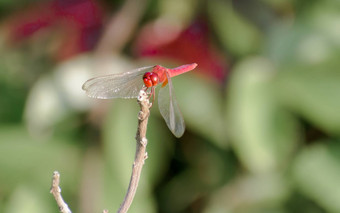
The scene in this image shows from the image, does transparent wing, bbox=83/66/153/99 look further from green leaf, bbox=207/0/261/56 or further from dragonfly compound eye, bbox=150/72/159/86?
green leaf, bbox=207/0/261/56

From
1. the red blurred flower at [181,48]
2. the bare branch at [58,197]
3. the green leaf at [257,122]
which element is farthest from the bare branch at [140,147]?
the red blurred flower at [181,48]

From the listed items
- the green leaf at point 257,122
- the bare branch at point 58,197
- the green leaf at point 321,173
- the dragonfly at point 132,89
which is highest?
the dragonfly at point 132,89

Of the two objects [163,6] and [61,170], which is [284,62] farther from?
[61,170]

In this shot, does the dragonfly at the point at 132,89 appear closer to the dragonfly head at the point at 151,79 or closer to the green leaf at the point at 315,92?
the dragonfly head at the point at 151,79

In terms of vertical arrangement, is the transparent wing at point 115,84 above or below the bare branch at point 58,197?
above

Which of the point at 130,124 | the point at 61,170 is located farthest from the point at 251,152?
the point at 61,170

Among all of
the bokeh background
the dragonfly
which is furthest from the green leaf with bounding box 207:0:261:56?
the dragonfly
